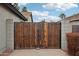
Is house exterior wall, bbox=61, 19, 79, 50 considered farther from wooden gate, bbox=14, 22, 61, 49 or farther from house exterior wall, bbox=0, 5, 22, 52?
house exterior wall, bbox=0, 5, 22, 52

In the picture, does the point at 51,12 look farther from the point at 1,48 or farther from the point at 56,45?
the point at 1,48

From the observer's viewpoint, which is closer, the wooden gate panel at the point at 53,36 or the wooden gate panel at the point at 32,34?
the wooden gate panel at the point at 32,34

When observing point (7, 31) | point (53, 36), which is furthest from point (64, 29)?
point (7, 31)

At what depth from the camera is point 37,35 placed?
10.2 m

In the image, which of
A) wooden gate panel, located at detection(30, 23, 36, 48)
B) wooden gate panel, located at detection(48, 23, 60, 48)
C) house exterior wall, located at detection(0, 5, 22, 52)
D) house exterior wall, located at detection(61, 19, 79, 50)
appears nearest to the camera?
house exterior wall, located at detection(0, 5, 22, 52)

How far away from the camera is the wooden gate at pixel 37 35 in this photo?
1012 cm

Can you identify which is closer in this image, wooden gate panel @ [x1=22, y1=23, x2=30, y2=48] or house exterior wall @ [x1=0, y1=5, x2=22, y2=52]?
house exterior wall @ [x1=0, y1=5, x2=22, y2=52]

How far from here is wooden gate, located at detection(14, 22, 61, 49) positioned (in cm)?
1012

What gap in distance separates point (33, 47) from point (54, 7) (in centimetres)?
303

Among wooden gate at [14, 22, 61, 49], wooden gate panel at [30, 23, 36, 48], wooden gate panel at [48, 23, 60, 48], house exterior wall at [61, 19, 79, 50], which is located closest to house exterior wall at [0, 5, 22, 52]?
wooden gate at [14, 22, 61, 49]

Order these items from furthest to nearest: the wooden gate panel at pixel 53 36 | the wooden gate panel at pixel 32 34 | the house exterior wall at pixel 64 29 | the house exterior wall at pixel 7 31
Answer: the wooden gate panel at pixel 53 36 < the wooden gate panel at pixel 32 34 < the house exterior wall at pixel 64 29 < the house exterior wall at pixel 7 31

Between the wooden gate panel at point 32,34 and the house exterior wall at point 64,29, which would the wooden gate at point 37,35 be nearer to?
the wooden gate panel at point 32,34

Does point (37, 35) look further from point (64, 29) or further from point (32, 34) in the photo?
point (64, 29)

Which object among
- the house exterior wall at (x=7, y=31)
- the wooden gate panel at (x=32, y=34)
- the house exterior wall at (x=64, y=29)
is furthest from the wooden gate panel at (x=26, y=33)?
the house exterior wall at (x=64, y=29)
